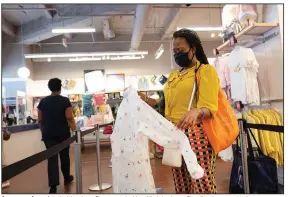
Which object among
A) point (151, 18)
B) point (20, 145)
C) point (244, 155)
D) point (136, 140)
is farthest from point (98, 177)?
point (151, 18)

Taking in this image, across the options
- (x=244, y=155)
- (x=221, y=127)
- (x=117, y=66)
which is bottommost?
(x=244, y=155)

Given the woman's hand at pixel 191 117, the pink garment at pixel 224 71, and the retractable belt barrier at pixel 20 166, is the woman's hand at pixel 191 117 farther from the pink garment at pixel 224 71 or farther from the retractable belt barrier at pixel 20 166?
the pink garment at pixel 224 71

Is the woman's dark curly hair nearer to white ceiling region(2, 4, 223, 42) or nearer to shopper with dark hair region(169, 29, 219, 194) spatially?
shopper with dark hair region(169, 29, 219, 194)

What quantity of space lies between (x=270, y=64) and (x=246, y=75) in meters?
0.34

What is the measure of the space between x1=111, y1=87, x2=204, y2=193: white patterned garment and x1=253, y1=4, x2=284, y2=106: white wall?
2430mm

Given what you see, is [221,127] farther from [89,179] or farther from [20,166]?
[89,179]

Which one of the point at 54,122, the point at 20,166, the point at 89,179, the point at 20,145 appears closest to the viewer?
the point at 20,166

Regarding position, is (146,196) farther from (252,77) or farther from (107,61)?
(107,61)

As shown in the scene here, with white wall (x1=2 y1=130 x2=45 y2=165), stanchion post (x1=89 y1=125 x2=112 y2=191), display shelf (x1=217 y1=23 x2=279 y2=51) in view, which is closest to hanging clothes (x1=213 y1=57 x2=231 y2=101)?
display shelf (x1=217 y1=23 x2=279 y2=51)

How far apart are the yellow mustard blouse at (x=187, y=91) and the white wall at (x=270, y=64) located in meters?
2.32

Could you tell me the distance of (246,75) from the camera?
142 inches

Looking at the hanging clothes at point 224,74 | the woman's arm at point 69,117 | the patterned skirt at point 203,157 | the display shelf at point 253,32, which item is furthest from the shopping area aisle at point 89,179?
the display shelf at point 253,32

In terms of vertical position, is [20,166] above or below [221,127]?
below

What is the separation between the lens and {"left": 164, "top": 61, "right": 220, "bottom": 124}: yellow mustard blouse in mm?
1283
